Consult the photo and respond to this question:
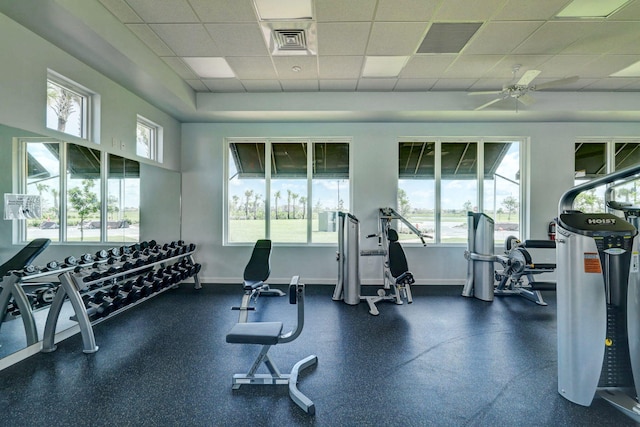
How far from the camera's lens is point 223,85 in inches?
169

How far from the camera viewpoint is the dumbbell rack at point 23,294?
2.36 metres

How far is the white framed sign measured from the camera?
2396 millimetres

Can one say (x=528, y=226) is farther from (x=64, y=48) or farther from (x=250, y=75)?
(x=64, y=48)

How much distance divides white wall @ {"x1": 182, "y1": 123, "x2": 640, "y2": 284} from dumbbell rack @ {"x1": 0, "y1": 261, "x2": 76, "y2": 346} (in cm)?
253

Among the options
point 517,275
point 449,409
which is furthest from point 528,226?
point 449,409

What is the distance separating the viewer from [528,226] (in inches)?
198

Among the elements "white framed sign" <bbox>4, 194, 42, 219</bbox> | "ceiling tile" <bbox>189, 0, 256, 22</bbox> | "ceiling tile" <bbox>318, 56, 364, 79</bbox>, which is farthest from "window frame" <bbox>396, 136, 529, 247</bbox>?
"white framed sign" <bbox>4, 194, 42, 219</bbox>

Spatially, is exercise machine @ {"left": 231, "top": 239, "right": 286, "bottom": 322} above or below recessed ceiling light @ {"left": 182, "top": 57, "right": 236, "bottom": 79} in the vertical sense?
below

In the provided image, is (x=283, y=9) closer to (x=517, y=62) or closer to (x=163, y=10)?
(x=163, y=10)

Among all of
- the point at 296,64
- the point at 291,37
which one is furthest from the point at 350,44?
the point at 296,64

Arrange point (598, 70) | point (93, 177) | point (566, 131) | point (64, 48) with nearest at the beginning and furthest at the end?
point (64, 48) → point (93, 177) → point (598, 70) → point (566, 131)

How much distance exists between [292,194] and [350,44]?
8.63 ft

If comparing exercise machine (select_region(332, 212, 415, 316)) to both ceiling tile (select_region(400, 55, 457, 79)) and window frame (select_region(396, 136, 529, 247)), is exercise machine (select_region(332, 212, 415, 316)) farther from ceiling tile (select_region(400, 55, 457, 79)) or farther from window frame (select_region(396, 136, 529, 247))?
ceiling tile (select_region(400, 55, 457, 79))

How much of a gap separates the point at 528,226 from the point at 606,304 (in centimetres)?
364
